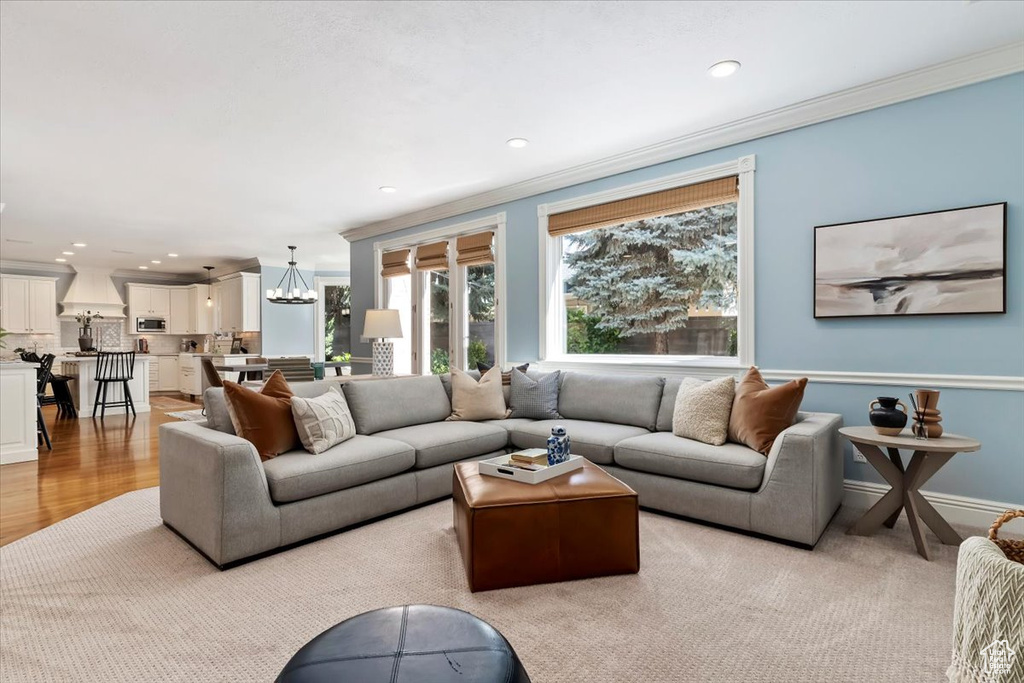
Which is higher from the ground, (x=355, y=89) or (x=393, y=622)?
(x=355, y=89)

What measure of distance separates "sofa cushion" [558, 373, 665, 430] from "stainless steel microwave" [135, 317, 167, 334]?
9.63 m

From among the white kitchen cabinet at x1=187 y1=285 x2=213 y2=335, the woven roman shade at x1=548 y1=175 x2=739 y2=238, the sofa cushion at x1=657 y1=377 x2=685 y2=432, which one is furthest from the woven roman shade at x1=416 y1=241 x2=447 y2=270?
the white kitchen cabinet at x1=187 y1=285 x2=213 y2=335

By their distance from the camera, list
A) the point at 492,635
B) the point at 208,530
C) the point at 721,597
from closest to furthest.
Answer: the point at 492,635
the point at 721,597
the point at 208,530

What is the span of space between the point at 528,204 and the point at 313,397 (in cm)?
274

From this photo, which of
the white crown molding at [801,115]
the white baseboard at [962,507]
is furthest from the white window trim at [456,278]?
the white baseboard at [962,507]

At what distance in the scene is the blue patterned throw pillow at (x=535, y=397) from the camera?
409 centimetres

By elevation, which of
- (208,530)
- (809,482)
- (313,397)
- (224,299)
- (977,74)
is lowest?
(208,530)

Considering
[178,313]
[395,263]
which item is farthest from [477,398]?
[178,313]

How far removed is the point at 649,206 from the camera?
4094 millimetres

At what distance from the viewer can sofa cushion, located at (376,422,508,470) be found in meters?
3.29

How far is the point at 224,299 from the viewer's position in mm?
9531

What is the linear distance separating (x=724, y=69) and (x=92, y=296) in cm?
1106

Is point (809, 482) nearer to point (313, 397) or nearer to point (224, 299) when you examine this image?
point (313, 397)

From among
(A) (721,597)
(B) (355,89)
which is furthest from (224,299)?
(A) (721,597)
